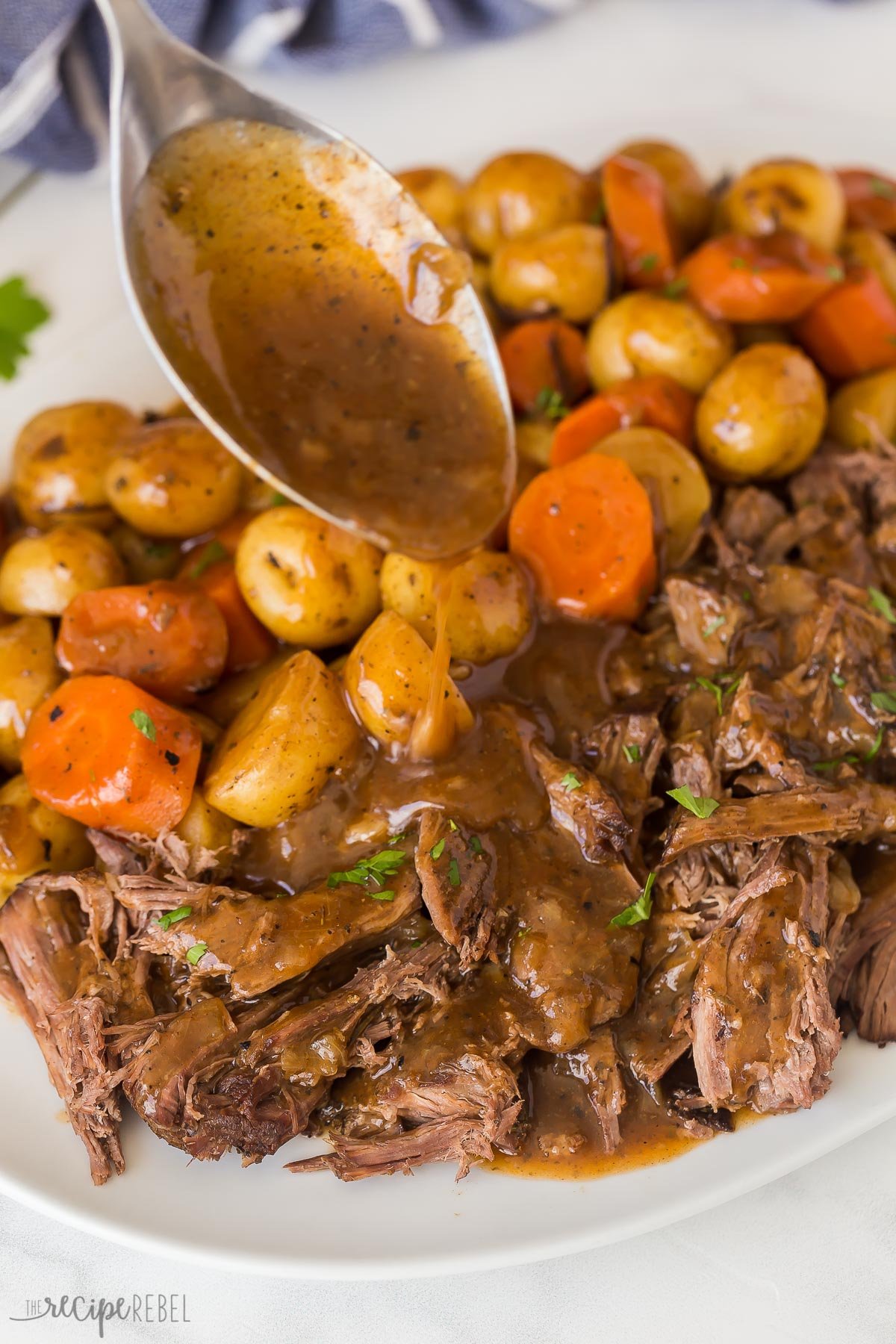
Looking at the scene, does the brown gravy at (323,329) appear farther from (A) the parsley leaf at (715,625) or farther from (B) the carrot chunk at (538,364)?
(A) the parsley leaf at (715,625)

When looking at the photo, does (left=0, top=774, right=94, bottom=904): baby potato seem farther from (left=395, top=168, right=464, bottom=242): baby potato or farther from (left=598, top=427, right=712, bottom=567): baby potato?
(left=395, top=168, right=464, bottom=242): baby potato

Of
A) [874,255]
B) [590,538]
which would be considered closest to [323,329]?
[590,538]

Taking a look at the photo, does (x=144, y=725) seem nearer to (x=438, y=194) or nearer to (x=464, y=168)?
(x=438, y=194)

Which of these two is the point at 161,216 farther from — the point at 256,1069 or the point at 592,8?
the point at 592,8

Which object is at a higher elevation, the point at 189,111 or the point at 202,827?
the point at 189,111

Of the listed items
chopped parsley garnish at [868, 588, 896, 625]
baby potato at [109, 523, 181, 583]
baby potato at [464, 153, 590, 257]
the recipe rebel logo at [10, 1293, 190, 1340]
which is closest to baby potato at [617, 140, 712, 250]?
baby potato at [464, 153, 590, 257]
